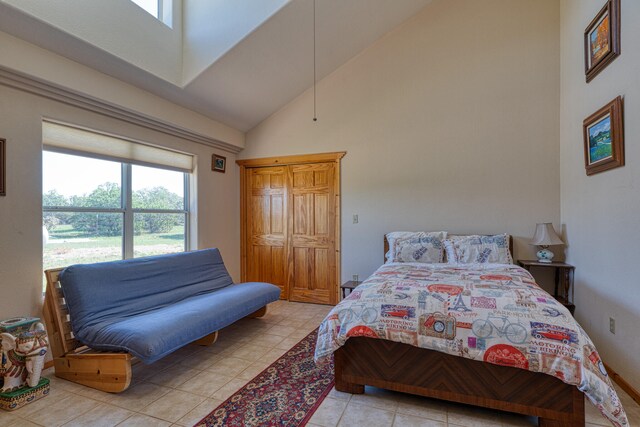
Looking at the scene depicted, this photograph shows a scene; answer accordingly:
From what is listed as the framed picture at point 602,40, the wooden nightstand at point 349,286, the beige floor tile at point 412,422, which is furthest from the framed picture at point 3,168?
the framed picture at point 602,40

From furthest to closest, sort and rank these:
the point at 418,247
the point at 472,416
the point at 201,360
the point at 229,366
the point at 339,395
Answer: the point at 418,247, the point at 201,360, the point at 229,366, the point at 339,395, the point at 472,416

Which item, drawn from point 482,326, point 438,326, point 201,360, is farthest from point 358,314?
point 201,360

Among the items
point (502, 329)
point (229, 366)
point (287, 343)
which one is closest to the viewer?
point (502, 329)

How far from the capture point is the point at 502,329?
1828mm

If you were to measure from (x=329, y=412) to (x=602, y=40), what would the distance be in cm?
346

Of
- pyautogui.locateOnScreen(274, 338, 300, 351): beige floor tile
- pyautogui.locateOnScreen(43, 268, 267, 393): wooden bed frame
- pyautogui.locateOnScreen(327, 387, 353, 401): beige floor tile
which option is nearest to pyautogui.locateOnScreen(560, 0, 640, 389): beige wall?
pyautogui.locateOnScreen(327, 387, 353, 401): beige floor tile

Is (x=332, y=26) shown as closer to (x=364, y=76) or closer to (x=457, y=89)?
(x=364, y=76)

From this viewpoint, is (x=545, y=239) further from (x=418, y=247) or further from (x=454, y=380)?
(x=454, y=380)

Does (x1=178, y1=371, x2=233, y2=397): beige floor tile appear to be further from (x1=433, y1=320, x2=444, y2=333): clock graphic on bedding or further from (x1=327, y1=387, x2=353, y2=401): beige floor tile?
(x1=433, y1=320, x2=444, y2=333): clock graphic on bedding

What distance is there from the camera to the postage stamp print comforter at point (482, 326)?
168cm

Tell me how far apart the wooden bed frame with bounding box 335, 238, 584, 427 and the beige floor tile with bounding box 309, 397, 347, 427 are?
14 centimetres

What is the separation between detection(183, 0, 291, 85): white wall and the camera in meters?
3.15

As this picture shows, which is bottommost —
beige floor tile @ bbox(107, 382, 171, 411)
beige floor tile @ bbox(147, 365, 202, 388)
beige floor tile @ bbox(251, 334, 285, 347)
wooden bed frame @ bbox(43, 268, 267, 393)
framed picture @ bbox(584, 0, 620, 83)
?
beige floor tile @ bbox(147, 365, 202, 388)

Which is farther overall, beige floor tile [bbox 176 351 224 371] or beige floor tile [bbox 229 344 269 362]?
beige floor tile [bbox 229 344 269 362]
